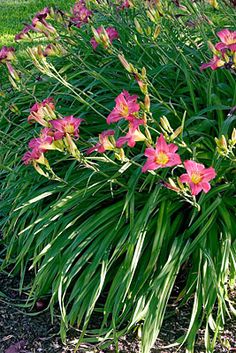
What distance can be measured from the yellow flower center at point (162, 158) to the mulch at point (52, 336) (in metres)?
0.88

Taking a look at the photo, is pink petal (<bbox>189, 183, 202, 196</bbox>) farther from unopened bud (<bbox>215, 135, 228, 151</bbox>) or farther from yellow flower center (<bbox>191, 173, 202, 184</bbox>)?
unopened bud (<bbox>215, 135, 228, 151</bbox>)

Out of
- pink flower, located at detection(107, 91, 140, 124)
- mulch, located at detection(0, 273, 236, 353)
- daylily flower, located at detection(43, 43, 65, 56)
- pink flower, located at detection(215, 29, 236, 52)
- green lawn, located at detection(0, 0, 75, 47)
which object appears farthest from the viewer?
green lawn, located at detection(0, 0, 75, 47)

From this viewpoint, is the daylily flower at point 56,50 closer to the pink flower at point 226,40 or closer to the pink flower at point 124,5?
the pink flower at point 124,5

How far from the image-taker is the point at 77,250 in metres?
3.02

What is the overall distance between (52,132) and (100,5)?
133 cm

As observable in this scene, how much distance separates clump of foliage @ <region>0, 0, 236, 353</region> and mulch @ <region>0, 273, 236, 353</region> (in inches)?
2.3

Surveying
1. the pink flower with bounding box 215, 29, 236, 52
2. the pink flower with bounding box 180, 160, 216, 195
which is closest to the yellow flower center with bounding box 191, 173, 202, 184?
the pink flower with bounding box 180, 160, 216, 195

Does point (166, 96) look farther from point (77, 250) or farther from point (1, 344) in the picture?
point (1, 344)

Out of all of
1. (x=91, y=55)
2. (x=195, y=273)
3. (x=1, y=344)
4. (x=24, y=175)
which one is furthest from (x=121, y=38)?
(x=1, y=344)

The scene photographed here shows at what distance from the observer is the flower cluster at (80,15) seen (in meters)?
3.89

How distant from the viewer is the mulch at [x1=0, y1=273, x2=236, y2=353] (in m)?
2.93

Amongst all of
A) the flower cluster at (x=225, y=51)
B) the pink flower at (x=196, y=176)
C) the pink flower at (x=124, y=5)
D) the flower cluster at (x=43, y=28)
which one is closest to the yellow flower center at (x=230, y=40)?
the flower cluster at (x=225, y=51)

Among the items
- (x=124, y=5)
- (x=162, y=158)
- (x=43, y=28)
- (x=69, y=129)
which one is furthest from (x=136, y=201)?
(x=124, y=5)

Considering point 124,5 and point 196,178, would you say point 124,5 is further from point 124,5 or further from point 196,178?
point 196,178
